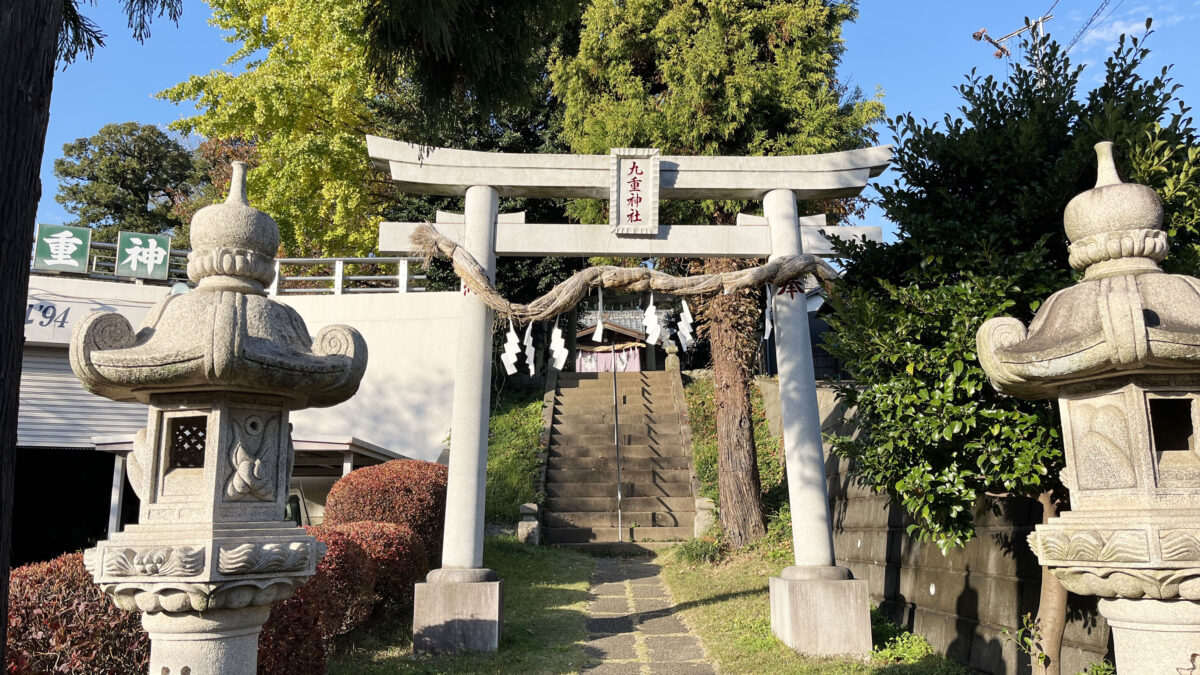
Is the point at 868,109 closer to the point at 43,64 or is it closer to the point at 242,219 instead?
the point at 242,219

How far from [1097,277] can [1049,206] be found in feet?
5.08

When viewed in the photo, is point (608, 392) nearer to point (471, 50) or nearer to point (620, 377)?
point (620, 377)

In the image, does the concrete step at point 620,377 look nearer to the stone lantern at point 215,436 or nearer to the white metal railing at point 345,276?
the white metal railing at point 345,276

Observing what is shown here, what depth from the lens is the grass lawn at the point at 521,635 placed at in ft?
20.8

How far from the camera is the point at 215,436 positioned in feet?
11.6

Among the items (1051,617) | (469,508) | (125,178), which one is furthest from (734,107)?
(125,178)

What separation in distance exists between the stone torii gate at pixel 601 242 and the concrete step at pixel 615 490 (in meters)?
6.76

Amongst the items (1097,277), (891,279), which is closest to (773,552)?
(891,279)

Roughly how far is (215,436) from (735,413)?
833 cm

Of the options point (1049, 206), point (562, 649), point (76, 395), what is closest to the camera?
point (1049, 206)

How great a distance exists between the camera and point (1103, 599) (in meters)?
3.10

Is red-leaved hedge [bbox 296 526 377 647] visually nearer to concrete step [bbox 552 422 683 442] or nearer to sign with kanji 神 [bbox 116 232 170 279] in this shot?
concrete step [bbox 552 422 683 442]

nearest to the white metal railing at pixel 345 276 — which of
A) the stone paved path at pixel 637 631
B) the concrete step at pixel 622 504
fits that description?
the concrete step at pixel 622 504

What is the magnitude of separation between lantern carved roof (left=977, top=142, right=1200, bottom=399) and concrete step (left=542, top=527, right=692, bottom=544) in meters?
9.87
